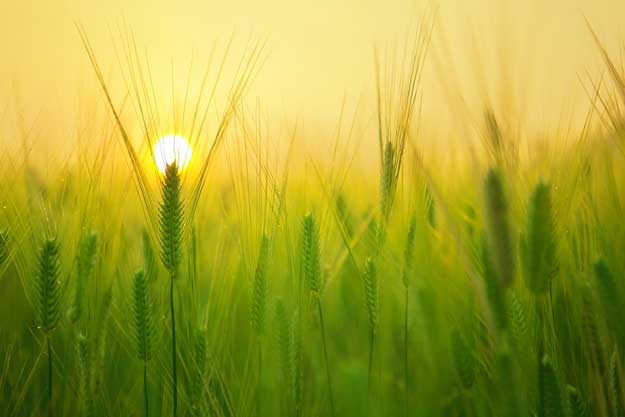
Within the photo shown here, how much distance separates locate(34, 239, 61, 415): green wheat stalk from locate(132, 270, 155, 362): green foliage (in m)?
0.12

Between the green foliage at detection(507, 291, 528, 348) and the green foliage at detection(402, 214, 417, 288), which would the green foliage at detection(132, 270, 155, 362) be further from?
the green foliage at detection(507, 291, 528, 348)

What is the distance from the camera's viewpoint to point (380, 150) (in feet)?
3.36

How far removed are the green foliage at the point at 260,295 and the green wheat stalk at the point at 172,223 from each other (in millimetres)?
137

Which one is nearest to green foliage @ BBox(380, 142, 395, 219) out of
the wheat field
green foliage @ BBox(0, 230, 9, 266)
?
the wheat field

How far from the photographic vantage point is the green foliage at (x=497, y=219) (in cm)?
68

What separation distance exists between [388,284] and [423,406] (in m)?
0.26

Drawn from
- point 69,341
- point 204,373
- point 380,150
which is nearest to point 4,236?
point 69,341

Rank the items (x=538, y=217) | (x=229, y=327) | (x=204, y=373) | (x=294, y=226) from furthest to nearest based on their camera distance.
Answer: (x=294, y=226), (x=229, y=327), (x=204, y=373), (x=538, y=217)

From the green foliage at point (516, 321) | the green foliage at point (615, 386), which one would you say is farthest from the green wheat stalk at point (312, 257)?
the green foliage at point (615, 386)

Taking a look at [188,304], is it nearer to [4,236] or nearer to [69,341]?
[69,341]

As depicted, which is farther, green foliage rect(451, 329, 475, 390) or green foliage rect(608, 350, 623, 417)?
green foliage rect(451, 329, 475, 390)

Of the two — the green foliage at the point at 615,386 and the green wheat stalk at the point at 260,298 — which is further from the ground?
the green wheat stalk at the point at 260,298

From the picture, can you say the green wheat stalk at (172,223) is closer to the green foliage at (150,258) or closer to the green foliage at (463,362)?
the green foliage at (150,258)

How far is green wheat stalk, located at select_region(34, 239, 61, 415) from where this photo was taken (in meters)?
0.86
